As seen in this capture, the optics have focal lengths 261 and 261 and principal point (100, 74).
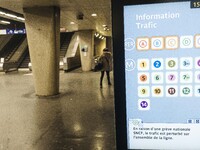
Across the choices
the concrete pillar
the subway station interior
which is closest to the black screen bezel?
the subway station interior

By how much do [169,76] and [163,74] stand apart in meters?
0.03

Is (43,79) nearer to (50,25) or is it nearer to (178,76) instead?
(50,25)

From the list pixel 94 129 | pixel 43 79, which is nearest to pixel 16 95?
pixel 43 79

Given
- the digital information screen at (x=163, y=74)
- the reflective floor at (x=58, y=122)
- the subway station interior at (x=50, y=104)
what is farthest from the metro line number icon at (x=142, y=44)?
the reflective floor at (x=58, y=122)

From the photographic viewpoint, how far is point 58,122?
5.75 m

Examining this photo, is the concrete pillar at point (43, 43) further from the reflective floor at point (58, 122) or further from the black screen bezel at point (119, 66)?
the black screen bezel at point (119, 66)

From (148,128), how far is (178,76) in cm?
28

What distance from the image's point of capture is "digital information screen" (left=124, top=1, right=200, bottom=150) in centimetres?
114

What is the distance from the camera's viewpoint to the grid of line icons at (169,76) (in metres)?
1.16

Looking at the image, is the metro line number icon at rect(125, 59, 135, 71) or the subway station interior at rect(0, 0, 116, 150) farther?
the subway station interior at rect(0, 0, 116, 150)

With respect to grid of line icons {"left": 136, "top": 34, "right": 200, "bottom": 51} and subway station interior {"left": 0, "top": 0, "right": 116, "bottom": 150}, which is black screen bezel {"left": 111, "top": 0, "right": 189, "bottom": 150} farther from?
subway station interior {"left": 0, "top": 0, "right": 116, "bottom": 150}

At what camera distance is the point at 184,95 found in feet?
3.89

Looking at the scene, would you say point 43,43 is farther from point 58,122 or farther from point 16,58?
point 16,58

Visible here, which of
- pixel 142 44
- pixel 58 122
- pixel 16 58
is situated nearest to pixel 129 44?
pixel 142 44
